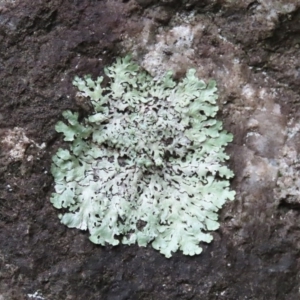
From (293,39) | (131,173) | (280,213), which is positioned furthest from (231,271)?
(293,39)

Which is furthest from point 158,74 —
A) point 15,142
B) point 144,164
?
point 15,142

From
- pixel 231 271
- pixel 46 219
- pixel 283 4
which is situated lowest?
pixel 231 271

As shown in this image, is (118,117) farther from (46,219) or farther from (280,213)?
(280,213)

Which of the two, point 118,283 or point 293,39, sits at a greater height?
point 293,39

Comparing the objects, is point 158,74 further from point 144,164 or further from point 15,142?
point 15,142

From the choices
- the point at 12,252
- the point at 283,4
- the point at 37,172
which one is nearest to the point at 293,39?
the point at 283,4
